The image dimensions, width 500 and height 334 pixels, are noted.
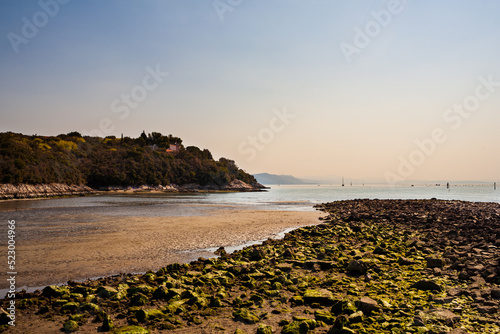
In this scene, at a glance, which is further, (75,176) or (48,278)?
(75,176)

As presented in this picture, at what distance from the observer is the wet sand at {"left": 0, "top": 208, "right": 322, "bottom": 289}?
10.7m

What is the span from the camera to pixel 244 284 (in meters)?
8.92

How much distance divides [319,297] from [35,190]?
98.1 meters

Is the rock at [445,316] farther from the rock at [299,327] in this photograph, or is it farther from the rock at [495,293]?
the rock at [299,327]

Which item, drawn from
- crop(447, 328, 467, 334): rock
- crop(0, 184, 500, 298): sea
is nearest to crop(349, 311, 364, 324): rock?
crop(447, 328, 467, 334): rock

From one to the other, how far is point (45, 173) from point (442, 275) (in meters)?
110

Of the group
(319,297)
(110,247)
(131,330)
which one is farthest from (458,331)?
(110,247)

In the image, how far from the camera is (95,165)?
139375 millimetres

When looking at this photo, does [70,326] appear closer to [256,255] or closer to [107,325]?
[107,325]

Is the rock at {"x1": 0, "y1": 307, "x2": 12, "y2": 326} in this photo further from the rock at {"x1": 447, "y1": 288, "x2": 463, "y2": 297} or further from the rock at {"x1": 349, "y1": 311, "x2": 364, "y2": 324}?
the rock at {"x1": 447, "y1": 288, "x2": 463, "y2": 297}

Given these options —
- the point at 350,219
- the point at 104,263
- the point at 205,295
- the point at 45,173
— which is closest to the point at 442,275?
the point at 205,295

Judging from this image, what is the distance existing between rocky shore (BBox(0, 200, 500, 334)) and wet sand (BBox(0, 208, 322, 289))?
1.75 metres

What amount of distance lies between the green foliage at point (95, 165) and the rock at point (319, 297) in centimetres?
9468

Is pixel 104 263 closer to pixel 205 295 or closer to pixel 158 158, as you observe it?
pixel 205 295
